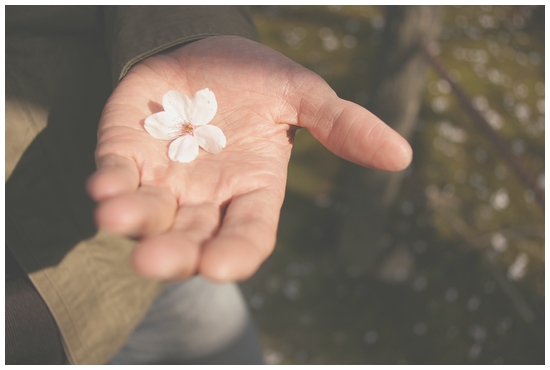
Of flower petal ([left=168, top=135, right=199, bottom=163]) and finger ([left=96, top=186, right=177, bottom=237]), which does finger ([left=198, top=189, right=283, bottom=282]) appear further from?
flower petal ([left=168, top=135, right=199, bottom=163])

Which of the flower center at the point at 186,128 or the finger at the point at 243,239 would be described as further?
the flower center at the point at 186,128

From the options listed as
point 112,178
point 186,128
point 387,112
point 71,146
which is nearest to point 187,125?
point 186,128

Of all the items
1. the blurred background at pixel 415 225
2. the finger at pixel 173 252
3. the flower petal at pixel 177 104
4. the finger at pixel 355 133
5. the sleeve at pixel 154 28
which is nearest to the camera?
the finger at pixel 173 252

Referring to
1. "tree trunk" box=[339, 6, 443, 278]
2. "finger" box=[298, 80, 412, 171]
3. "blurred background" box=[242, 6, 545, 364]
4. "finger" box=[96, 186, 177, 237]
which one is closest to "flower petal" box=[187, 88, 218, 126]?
"finger" box=[298, 80, 412, 171]

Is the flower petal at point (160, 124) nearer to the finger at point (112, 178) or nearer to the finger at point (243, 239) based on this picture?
the finger at point (112, 178)

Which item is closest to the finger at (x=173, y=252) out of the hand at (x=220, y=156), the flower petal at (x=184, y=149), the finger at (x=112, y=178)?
the hand at (x=220, y=156)

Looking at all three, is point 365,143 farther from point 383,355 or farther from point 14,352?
point 383,355
